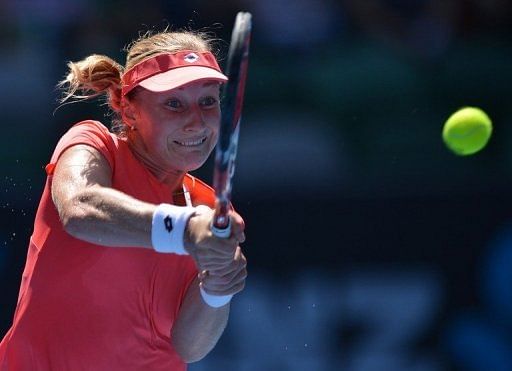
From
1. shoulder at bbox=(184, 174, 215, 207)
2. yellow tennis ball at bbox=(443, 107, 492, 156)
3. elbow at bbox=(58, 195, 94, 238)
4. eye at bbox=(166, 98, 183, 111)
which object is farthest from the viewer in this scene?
yellow tennis ball at bbox=(443, 107, 492, 156)

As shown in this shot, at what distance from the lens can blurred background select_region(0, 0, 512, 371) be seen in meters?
5.65

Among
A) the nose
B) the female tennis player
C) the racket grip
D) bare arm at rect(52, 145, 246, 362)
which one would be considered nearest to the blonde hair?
the female tennis player

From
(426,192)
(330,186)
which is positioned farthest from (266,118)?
(426,192)

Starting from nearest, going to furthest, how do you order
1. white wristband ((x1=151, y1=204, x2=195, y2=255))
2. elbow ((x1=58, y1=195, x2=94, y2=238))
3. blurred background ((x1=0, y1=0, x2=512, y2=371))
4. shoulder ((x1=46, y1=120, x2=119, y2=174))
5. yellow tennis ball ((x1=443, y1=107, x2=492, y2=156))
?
white wristband ((x1=151, y1=204, x2=195, y2=255))
elbow ((x1=58, y1=195, x2=94, y2=238))
shoulder ((x1=46, y1=120, x2=119, y2=174))
yellow tennis ball ((x1=443, y1=107, x2=492, y2=156))
blurred background ((x1=0, y1=0, x2=512, y2=371))

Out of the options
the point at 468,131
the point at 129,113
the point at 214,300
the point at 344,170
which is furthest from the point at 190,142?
the point at 344,170

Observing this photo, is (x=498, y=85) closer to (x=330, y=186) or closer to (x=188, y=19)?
(x=330, y=186)

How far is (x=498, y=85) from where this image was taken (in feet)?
19.2

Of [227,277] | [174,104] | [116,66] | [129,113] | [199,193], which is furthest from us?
[199,193]

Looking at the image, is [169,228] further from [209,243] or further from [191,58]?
[191,58]

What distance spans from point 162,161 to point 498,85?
326cm

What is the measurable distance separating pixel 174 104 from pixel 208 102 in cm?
11

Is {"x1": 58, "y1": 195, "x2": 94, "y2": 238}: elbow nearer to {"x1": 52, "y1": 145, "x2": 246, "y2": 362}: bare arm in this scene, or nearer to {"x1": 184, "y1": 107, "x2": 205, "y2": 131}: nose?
{"x1": 52, "y1": 145, "x2": 246, "y2": 362}: bare arm

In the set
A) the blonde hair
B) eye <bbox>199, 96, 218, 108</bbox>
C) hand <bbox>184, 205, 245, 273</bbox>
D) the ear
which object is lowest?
hand <bbox>184, 205, 245, 273</bbox>

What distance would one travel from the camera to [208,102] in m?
3.03
